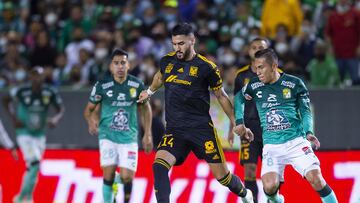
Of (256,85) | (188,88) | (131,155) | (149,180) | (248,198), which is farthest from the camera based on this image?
(149,180)

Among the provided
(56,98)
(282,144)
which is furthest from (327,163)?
(56,98)

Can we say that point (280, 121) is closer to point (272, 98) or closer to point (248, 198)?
point (272, 98)

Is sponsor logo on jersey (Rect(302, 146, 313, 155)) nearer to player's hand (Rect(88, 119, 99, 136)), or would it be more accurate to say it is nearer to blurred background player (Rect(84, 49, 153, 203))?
blurred background player (Rect(84, 49, 153, 203))

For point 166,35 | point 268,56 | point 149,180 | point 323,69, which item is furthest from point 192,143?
point 166,35

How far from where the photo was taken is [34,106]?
63.1ft

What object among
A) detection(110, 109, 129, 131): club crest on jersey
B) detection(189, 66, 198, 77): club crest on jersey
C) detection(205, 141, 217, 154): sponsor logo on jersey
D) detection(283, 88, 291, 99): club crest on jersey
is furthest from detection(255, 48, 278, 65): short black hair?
detection(110, 109, 129, 131): club crest on jersey

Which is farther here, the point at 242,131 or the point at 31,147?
the point at 31,147

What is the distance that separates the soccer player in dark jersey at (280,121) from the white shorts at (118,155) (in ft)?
8.76

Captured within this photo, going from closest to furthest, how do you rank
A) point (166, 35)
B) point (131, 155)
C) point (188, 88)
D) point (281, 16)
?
point (188, 88) < point (131, 155) < point (281, 16) < point (166, 35)

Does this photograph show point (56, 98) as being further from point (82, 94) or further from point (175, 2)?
point (175, 2)

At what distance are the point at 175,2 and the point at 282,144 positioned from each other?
11.1 m

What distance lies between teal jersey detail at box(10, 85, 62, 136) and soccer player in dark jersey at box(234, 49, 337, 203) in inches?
259

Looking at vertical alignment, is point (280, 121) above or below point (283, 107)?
below

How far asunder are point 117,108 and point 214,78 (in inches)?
100
